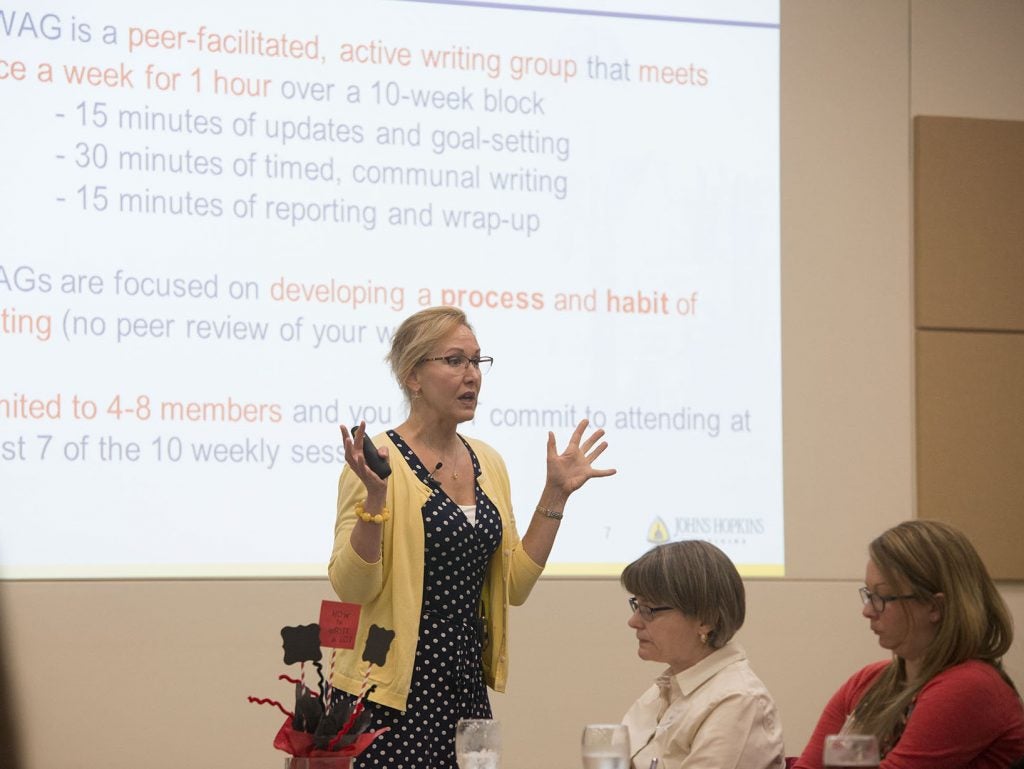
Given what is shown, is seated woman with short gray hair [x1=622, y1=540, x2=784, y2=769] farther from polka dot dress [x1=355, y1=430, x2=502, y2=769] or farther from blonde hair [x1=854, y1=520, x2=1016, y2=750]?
polka dot dress [x1=355, y1=430, x2=502, y2=769]

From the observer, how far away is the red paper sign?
1826 millimetres

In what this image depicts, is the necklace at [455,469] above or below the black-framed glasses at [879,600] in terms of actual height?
above

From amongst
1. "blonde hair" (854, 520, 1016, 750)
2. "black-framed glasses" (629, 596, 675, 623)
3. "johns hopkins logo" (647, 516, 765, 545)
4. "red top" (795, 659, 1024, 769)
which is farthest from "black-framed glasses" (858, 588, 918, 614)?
"johns hopkins logo" (647, 516, 765, 545)

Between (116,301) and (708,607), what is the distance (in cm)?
231

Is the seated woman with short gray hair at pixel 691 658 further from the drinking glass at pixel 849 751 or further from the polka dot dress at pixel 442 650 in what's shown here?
the drinking glass at pixel 849 751

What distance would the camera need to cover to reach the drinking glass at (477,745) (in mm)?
1768

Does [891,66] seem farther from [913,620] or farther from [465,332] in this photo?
[913,620]

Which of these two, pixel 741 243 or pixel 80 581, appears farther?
pixel 741 243

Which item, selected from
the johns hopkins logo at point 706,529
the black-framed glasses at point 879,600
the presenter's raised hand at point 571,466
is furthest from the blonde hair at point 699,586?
the johns hopkins logo at point 706,529

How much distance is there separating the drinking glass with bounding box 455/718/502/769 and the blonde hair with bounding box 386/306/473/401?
95 cm

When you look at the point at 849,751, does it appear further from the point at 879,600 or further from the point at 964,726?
the point at 879,600

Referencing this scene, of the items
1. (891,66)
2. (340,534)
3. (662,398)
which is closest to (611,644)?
(662,398)

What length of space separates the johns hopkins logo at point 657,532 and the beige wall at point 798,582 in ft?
0.72

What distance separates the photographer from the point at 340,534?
2.38m
